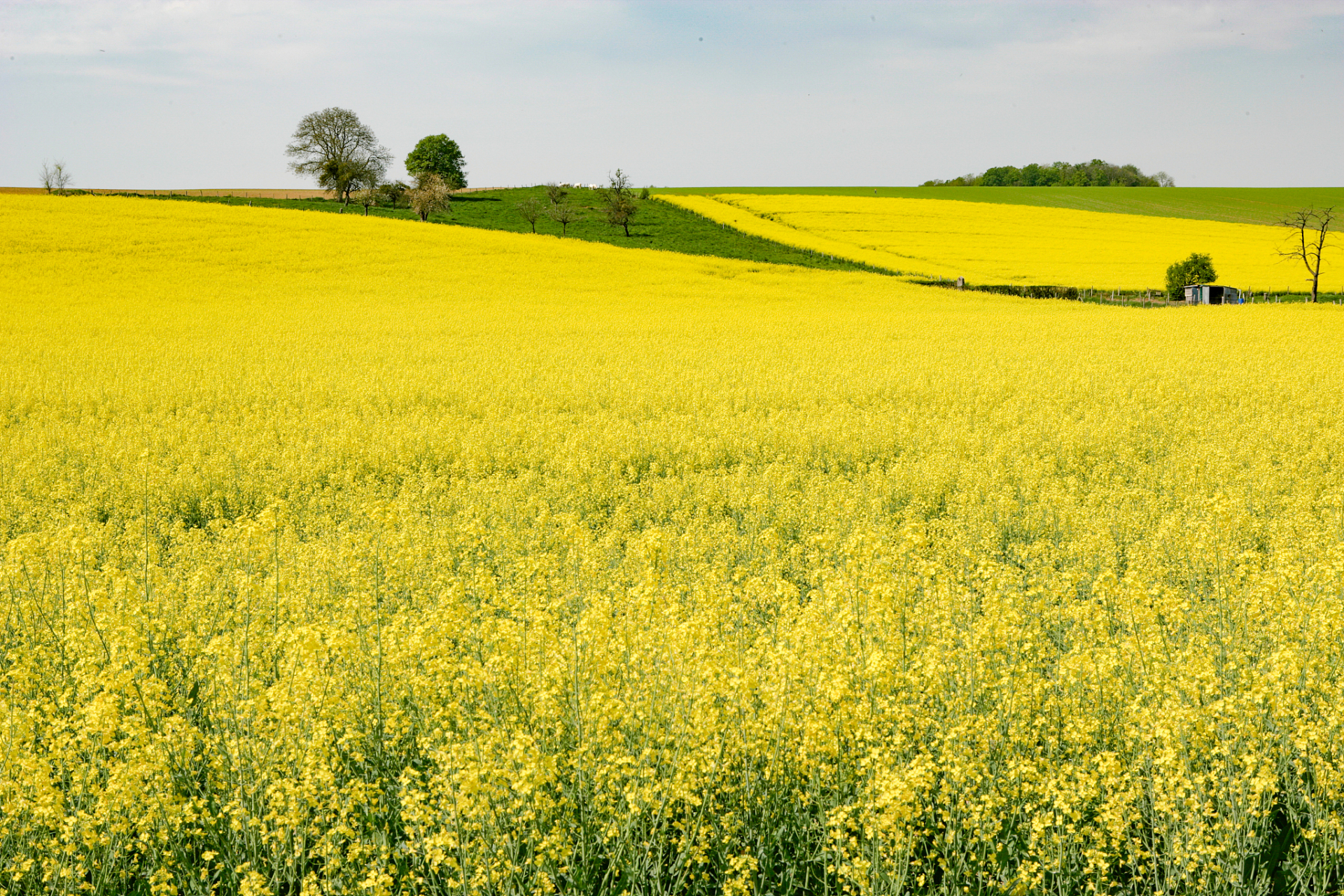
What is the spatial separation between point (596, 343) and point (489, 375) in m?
5.49

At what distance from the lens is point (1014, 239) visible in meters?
54.2

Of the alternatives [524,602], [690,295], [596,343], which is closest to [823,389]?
[596,343]

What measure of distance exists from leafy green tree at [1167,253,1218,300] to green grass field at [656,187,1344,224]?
115 feet

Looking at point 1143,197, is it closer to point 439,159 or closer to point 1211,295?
point 1211,295

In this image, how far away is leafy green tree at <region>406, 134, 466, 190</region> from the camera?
7588 centimetres

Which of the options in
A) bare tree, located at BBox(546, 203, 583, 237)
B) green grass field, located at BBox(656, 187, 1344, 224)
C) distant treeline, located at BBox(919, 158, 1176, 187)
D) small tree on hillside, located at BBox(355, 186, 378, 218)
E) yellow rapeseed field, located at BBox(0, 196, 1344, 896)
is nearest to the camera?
yellow rapeseed field, located at BBox(0, 196, 1344, 896)

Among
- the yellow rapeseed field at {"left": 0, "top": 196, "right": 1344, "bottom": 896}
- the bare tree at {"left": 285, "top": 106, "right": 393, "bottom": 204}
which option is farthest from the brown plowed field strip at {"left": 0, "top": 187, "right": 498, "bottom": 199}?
the yellow rapeseed field at {"left": 0, "top": 196, "right": 1344, "bottom": 896}

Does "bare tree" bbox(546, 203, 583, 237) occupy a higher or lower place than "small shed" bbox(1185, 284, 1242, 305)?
higher

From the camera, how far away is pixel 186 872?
3729mm

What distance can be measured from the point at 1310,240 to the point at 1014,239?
17369mm

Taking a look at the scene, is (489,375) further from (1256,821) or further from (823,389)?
(1256,821)

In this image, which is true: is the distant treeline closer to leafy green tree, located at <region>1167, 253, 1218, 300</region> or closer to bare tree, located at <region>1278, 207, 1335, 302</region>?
bare tree, located at <region>1278, 207, 1335, 302</region>

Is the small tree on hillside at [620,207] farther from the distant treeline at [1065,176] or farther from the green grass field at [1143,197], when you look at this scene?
the distant treeline at [1065,176]

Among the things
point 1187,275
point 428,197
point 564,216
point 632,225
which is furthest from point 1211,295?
point 428,197
